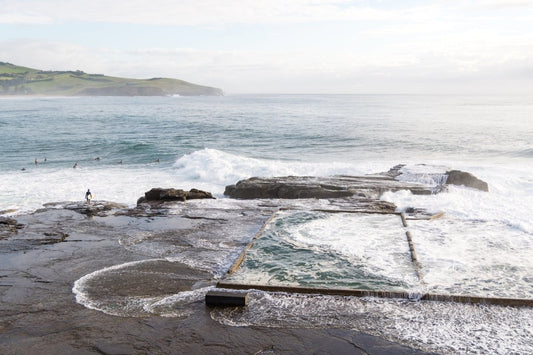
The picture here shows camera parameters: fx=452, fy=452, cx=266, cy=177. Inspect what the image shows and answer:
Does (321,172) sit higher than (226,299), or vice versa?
(226,299)

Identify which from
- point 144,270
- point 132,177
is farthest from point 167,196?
point 132,177

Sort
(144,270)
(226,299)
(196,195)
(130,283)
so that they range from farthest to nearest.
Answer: (196,195) < (144,270) < (130,283) < (226,299)

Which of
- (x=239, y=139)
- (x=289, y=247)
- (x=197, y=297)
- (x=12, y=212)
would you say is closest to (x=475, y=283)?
(x=289, y=247)

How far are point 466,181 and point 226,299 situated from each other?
16334 millimetres

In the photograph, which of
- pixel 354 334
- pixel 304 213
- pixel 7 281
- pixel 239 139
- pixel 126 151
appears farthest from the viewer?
pixel 239 139

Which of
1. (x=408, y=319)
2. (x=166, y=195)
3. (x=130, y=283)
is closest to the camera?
(x=408, y=319)

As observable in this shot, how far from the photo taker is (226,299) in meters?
8.91

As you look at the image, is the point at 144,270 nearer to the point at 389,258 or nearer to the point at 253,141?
the point at 389,258

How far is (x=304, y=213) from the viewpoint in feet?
53.1

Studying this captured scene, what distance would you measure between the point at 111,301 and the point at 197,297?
1.75m

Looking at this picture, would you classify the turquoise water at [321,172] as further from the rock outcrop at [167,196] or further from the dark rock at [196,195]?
the dark rock at [196,195]

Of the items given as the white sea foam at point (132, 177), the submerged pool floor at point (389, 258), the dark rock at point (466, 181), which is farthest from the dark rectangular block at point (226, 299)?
the dark rock at point (466, 181)

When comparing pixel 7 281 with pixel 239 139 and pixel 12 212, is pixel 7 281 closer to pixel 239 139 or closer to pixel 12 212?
pixel 12 212

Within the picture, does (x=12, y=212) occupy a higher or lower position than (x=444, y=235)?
lower
